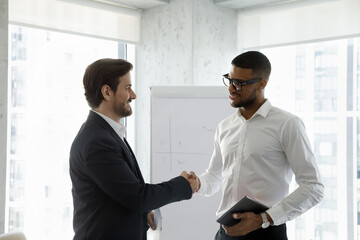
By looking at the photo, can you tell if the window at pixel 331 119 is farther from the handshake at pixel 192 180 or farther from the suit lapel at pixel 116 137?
the suit lapel at pixel 116 137

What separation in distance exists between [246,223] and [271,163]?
321 mm

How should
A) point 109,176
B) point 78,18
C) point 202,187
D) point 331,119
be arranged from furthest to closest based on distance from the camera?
point 78,18
point 331,119
point 202,187
point 109,176

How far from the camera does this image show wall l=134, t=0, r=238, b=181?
4.22m

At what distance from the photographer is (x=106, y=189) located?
1.89 metres

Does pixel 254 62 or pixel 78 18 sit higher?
pixel 78 18

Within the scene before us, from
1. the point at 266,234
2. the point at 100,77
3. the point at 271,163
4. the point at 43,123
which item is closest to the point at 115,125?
the point at 100,77

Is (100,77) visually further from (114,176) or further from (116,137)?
(114,176)

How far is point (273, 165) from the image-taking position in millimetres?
2164

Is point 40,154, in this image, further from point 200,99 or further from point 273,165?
point 273,165

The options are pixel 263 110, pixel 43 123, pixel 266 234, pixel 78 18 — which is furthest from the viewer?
pixel 78 18

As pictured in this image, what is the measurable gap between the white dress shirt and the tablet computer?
0.18 ft

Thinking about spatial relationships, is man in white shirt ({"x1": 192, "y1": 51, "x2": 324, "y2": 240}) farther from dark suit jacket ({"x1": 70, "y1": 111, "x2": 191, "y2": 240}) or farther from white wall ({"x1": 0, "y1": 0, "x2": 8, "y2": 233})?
white wall ({"x1": 0, "y1": 0, "x2": 8, "y2": 233})

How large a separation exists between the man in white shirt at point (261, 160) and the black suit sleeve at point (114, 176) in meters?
0.46

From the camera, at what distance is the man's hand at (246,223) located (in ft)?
6.74
